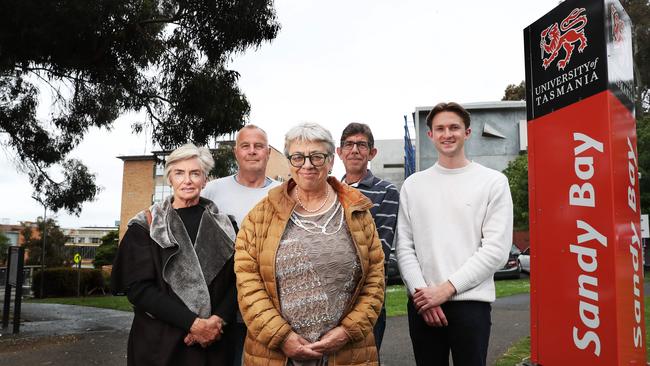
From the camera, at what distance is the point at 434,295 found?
2.82 metres

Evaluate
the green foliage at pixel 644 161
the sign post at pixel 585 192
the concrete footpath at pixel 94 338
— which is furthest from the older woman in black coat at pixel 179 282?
the green foliage at pixel 644 161

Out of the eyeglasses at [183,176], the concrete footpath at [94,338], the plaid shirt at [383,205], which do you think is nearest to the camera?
the eyeglasses at [183,176]

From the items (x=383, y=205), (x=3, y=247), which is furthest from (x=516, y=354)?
(x=3, y=247)

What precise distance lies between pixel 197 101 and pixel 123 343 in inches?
187

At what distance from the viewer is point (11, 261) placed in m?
8.32

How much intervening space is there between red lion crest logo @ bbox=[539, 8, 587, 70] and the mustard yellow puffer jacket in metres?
2.16

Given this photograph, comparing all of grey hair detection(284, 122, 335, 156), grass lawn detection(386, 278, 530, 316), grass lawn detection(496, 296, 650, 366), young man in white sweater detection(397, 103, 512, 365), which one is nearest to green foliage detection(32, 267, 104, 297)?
grass lawn detection(386, 278, 530, 316)

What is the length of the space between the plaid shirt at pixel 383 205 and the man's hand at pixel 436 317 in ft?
1.32

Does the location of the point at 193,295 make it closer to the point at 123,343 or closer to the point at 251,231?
the point at 251,231

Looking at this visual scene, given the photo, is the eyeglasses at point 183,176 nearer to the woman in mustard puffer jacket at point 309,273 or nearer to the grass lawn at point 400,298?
the woman in mustard puffer jacket at point 309,273

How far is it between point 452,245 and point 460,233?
0.09 m

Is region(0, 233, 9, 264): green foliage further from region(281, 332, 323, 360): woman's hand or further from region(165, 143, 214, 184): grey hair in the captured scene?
region(281, 332, 323, 360): woman's hand

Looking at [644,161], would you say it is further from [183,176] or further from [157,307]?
[157,307]

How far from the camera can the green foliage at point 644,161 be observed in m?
22.3
